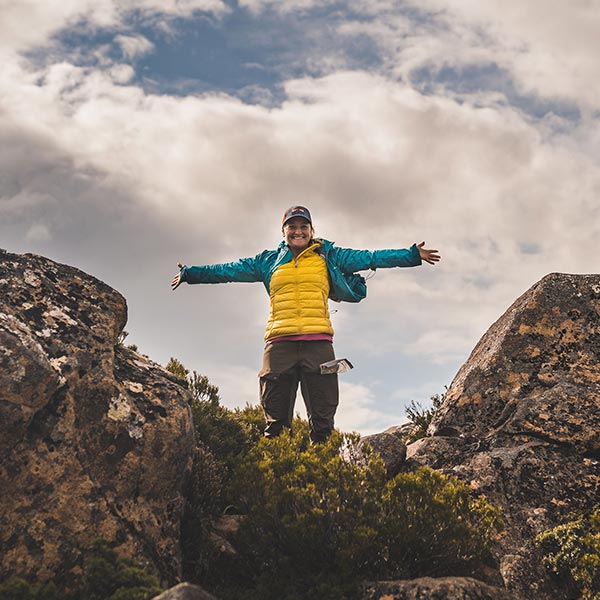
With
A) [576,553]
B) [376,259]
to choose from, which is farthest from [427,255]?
[576,553]

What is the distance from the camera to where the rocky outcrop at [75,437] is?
484 cm

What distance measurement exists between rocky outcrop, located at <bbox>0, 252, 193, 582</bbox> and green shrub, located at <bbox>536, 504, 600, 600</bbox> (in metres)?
3.26

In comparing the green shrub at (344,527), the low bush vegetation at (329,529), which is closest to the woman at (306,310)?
the low bush vegetation at (329,529)

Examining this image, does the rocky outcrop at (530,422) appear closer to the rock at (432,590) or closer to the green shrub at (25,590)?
the rock at (432,590)

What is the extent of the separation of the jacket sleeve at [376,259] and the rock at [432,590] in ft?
13.8

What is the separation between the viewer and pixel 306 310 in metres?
7.95

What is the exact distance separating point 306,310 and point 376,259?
48.6 inches

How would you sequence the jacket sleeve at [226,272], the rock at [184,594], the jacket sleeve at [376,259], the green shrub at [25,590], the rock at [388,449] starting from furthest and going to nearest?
1. the jacket sleeve at [226,272]
2. the jacket sleeve at [376,259]
3. the rock at [388,449]
4. the green shrub at [25,590]
5. the rock at [184,594]

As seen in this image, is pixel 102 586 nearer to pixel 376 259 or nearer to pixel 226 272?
pixel 226 272

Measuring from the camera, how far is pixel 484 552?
5.78 meters

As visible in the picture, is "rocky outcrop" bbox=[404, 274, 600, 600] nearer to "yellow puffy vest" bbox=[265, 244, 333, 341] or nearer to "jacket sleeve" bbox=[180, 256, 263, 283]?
"yellow puffy vest" bbox=[265, 244, 333, 341]

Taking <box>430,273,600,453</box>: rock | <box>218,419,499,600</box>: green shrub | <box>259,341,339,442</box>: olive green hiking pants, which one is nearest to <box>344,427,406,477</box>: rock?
<box>259,341,339,442</box>: olive green hiking pants

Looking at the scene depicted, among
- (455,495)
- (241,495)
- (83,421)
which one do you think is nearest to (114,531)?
(83,421)

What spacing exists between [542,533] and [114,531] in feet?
12.6
